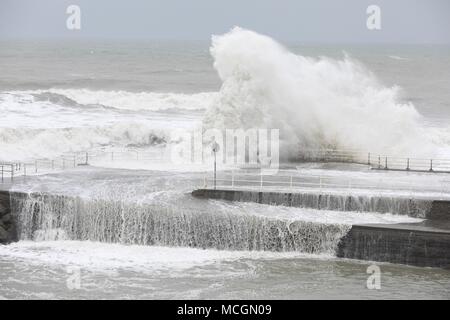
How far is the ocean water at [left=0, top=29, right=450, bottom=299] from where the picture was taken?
19828 millimetres

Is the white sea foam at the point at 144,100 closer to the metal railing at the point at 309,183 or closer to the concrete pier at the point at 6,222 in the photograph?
the metal railing at the point at 309,183

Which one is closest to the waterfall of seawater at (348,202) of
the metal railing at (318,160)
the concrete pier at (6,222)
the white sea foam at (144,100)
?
the metal railing at (318,160)

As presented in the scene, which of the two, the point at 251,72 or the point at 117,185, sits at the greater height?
the point at 251,72

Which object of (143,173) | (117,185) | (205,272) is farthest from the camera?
(143,173)

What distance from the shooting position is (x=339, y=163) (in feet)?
103

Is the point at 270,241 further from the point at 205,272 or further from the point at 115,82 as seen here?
the point at 115,82

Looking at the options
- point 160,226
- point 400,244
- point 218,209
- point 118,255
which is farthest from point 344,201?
point 118,255

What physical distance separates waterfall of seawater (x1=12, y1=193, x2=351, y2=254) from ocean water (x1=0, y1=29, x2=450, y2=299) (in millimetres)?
26

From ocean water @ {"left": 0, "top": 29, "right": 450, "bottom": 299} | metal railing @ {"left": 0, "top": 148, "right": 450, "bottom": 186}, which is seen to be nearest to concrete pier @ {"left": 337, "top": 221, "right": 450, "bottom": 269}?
ocean water @ {"left": 0, "top": 29, "right": 450, "bottom": 299}

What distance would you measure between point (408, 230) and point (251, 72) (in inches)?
535

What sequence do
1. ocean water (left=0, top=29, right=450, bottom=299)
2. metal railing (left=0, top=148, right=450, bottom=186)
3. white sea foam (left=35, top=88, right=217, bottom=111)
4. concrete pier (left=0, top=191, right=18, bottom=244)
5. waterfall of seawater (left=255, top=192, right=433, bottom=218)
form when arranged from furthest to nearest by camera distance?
white sea foam (left=35, top=88, right=217, bottom=111)
metal railing (left=0, top=148, right=450, bottom=186)
waterfall of seawater (left=255, top=192, right=433, bottom=218)
concrete pier (left=0, top=191, right=18, bottom=244)
ocean water (left=0, top=29, right=450, bottom=299)

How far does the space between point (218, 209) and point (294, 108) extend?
37.0 ft

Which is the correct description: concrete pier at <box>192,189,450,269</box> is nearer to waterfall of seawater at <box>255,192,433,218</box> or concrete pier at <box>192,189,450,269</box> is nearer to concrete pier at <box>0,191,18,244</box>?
waterfall of seawater at <box>255,192,433,218</box>
